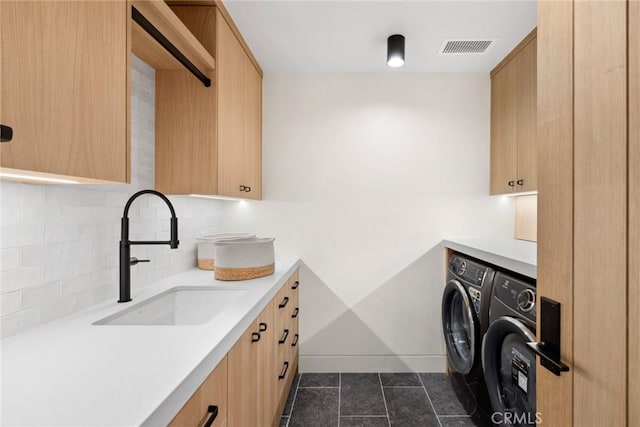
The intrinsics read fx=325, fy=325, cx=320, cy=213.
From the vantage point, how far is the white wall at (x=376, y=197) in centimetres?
262

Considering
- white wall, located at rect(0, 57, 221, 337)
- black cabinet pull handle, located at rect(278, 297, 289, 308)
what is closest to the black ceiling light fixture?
white wall, located at rect(0, 57, 221, 337)

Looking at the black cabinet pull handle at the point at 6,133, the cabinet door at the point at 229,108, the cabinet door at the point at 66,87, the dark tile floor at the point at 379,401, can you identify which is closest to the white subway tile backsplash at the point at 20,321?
the cabinet door at the point at 66,87

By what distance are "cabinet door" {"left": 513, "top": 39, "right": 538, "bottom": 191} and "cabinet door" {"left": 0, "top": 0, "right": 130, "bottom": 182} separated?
87.4 inches

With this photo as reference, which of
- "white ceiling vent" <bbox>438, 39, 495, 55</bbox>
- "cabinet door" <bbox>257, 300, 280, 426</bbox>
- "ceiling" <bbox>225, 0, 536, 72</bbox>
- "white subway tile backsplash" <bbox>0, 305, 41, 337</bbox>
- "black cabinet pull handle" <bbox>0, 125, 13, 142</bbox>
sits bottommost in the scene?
"cabinet door" <bbox>257, 300, 280, 426</bbox>

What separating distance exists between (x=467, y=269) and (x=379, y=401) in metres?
1.06

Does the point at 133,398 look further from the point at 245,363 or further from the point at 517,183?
the point at 517,183

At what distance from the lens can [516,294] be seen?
1.43 metres

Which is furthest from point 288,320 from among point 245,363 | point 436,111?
point 436,111

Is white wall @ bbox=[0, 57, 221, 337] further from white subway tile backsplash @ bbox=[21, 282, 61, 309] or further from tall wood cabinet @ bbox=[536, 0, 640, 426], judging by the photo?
tall wood cabinet @ bbox=[536, 0, 640, 426]

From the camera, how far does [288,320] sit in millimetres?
2162

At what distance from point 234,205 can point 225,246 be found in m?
0.92

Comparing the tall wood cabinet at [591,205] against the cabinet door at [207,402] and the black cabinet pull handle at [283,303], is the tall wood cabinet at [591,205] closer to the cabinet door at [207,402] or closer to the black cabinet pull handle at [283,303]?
the cabinet door at [207,402]

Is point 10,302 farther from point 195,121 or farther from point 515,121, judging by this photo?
point 515,121

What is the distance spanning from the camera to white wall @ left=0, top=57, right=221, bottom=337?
1024 millimetres
